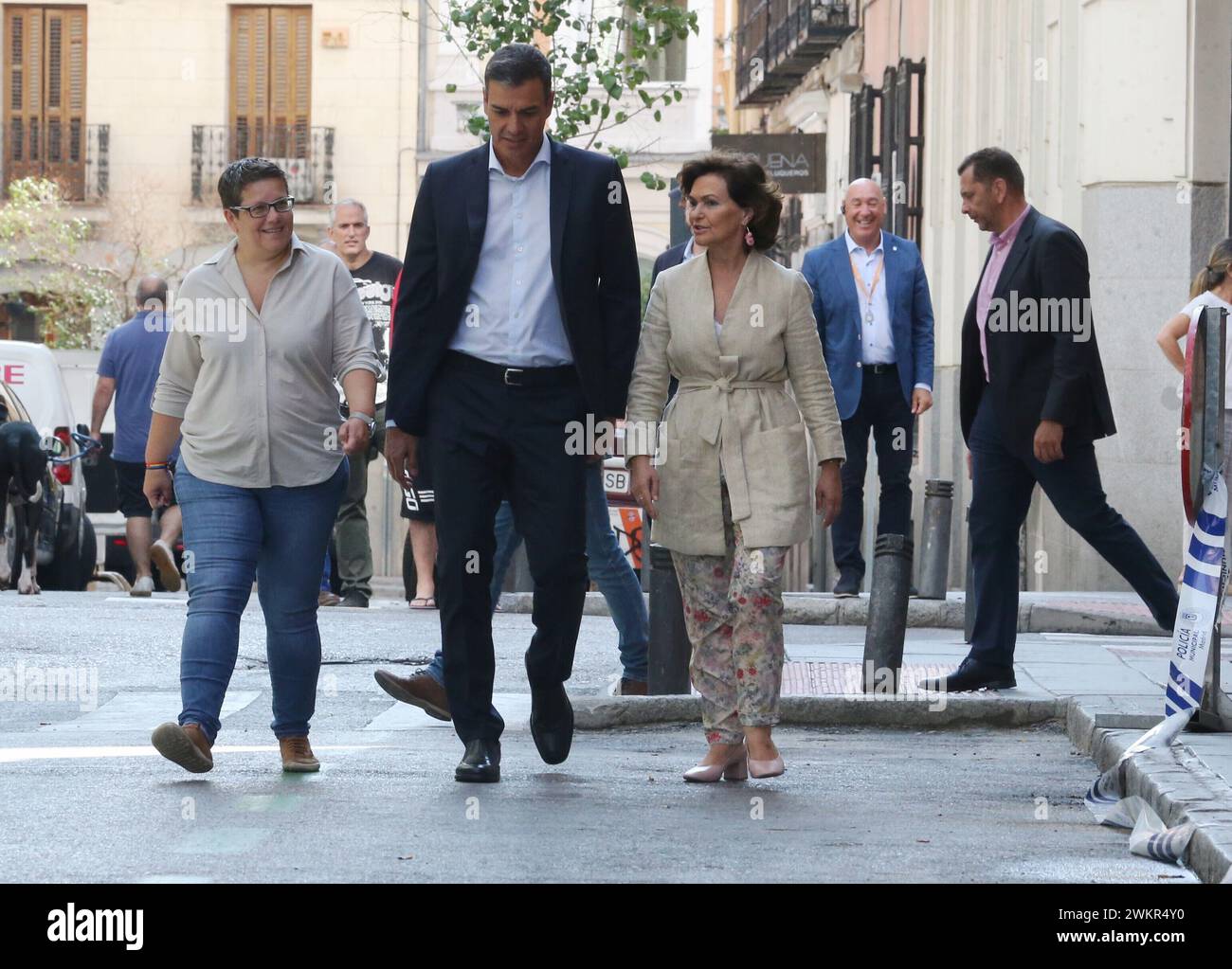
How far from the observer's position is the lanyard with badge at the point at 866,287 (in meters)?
12.2

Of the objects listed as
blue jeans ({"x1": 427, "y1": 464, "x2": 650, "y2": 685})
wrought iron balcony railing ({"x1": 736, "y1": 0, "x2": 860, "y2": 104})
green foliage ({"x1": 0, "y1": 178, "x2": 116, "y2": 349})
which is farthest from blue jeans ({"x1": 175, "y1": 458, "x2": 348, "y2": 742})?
green foliage ({"x1": 0, "y1": 178, "x2": 116, "y2": 349})

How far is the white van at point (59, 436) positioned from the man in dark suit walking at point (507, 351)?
10707mm

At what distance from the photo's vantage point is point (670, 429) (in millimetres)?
7219

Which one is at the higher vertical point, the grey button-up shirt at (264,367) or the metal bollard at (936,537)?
the grey button-up shirt at (264,367)

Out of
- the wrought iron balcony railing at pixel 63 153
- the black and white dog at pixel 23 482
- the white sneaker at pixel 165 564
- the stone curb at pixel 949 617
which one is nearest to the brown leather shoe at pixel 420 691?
the stone curb at pixel 949 617

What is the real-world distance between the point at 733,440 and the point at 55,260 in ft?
101

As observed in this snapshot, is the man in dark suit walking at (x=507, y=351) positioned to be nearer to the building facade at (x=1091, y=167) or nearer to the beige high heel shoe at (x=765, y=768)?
the beige high heel shoe at (x=765, y=768)

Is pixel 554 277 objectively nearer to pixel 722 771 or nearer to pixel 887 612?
pixel 722 771

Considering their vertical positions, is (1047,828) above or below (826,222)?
below

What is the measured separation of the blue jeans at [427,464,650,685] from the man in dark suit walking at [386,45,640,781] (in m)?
1.36

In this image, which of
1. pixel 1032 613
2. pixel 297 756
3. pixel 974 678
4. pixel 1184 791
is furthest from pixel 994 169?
pixel 1032 613
